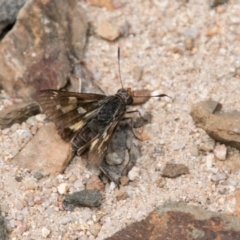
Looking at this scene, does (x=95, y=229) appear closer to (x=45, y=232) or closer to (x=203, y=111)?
(x=45, y=232)

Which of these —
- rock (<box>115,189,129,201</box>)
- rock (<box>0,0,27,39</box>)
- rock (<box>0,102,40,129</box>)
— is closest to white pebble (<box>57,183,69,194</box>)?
rock (<box>115,189,129,201</box>)

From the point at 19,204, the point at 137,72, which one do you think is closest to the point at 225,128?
the point at 137,72

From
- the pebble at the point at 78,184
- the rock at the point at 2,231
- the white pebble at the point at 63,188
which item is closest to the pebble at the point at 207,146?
the pebble at the point at 78,184

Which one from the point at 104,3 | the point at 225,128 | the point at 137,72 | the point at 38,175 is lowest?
the point at 38,175

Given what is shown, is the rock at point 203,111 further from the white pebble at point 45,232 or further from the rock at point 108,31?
the white pebble at point 45,232

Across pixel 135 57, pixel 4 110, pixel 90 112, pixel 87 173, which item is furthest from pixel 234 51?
pixel 4 110

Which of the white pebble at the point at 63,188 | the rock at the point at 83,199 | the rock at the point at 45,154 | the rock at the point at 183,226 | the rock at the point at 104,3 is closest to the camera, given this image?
the rock at the point at 183,226

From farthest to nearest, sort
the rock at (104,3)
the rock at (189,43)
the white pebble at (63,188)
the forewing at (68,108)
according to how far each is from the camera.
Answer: the rock at (104,3), the rock at (189,43), the forewing at (68,108), the white pebble at (63,188)
